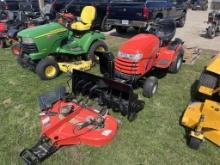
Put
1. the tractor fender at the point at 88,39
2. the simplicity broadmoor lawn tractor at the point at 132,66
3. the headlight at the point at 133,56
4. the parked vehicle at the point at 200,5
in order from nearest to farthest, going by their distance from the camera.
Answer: the simplicity broadmoor lawn tractor at the point at 132,66 → the headlight at the point at 133,56 → the tractor fender at the point at 88,39 → the parked vehicle at the point at 200,5

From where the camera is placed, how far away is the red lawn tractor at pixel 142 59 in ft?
14.5

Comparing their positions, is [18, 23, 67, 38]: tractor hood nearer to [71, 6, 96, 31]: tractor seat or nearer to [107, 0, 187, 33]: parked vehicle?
[71, 6, 96, 31]: tractor seat

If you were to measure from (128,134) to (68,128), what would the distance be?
90cm

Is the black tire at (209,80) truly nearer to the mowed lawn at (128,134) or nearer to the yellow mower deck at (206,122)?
the yellow mower deck at (206,122)

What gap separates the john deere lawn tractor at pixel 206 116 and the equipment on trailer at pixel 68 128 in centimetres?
111

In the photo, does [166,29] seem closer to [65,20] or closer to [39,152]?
[65,20]

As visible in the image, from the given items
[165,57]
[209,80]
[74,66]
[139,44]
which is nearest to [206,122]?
[209,80]

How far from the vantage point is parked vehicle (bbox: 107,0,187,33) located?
28.9 ft

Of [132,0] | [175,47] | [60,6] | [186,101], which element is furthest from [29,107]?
[60,6]

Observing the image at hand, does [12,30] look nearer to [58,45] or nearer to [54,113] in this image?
[58,45]

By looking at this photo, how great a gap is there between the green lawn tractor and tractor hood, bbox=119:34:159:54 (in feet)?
5.60

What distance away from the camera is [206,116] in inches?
133

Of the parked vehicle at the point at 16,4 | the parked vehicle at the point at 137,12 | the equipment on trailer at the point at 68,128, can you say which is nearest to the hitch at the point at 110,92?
the equipment on trailer at the point at 68,128

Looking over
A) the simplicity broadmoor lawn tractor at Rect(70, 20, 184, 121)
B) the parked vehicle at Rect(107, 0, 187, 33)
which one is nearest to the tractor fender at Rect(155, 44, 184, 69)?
the simplicity broadmoor lawn tractor at Rect(70, 20, 184, 121)
